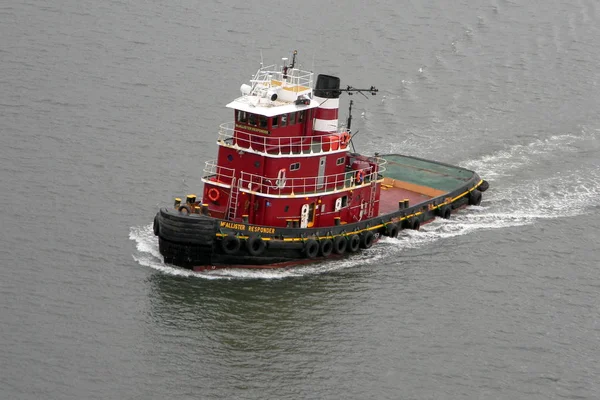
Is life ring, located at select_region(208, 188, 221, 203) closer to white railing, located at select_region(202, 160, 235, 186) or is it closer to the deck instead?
white railing, located at select_region(202, 160, 235, 186)

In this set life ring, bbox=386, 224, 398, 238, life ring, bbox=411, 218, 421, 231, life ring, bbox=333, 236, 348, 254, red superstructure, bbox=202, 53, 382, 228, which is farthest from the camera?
life ring, bbox=411, 218, 421, 231

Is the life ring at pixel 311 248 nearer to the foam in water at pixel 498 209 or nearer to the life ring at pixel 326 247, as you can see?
the life ring at pixel 326 247

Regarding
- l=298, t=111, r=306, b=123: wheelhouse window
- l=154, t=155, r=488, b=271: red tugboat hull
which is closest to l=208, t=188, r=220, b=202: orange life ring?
l=154, t=155, r=488, b=271: red tugboat hull

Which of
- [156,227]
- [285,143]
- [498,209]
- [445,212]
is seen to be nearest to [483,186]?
[498,209]

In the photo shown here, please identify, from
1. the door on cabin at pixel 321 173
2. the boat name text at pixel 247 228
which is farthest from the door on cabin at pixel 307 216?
the boat name text at pixel 247 228

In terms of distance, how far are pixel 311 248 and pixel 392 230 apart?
399cm

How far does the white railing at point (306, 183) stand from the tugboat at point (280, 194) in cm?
3

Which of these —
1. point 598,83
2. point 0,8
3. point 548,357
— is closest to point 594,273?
point 548,357

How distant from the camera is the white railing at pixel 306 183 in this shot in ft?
129

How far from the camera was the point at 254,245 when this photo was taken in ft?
127

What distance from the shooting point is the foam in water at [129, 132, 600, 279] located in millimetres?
39125

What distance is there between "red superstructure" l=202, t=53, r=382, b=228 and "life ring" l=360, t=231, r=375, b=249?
0.98m

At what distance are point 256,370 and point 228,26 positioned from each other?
28.3 metres

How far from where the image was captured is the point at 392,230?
42.6 metres
